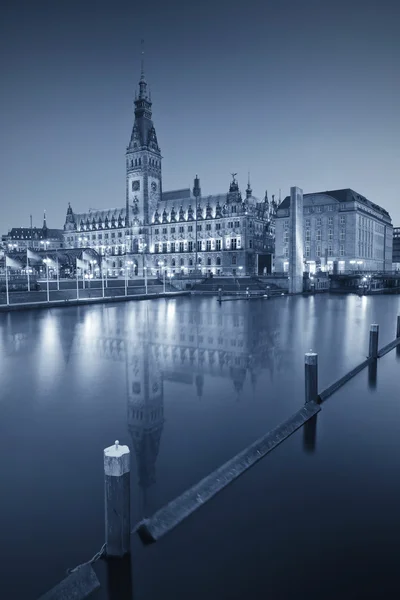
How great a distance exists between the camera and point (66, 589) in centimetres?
473

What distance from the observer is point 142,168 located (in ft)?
430

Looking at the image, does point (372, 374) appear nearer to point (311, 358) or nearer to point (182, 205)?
point (311, 358)

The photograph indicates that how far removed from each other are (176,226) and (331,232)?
48.5m

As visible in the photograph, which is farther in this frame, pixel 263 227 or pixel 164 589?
pixel 263 227

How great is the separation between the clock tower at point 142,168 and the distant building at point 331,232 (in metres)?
45.2

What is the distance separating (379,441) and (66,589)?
750 centimetres

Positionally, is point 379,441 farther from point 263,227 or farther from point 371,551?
point 263,227

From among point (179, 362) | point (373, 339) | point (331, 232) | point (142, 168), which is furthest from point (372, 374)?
point (142, 168)

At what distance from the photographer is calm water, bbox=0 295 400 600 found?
528 centimetres

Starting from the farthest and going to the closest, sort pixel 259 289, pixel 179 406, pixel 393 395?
pixel 259 289
pixel 393 395
pixel 179 406

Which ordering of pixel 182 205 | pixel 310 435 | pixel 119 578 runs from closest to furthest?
pixel 119 578 → pixel 310 435 → pixel 182 205

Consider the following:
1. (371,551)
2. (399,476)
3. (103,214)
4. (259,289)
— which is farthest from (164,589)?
(103,214)

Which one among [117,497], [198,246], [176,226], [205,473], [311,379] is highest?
[176,226]

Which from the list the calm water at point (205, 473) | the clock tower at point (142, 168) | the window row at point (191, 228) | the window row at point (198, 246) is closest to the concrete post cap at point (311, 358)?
the calm water at point (205, 473)
